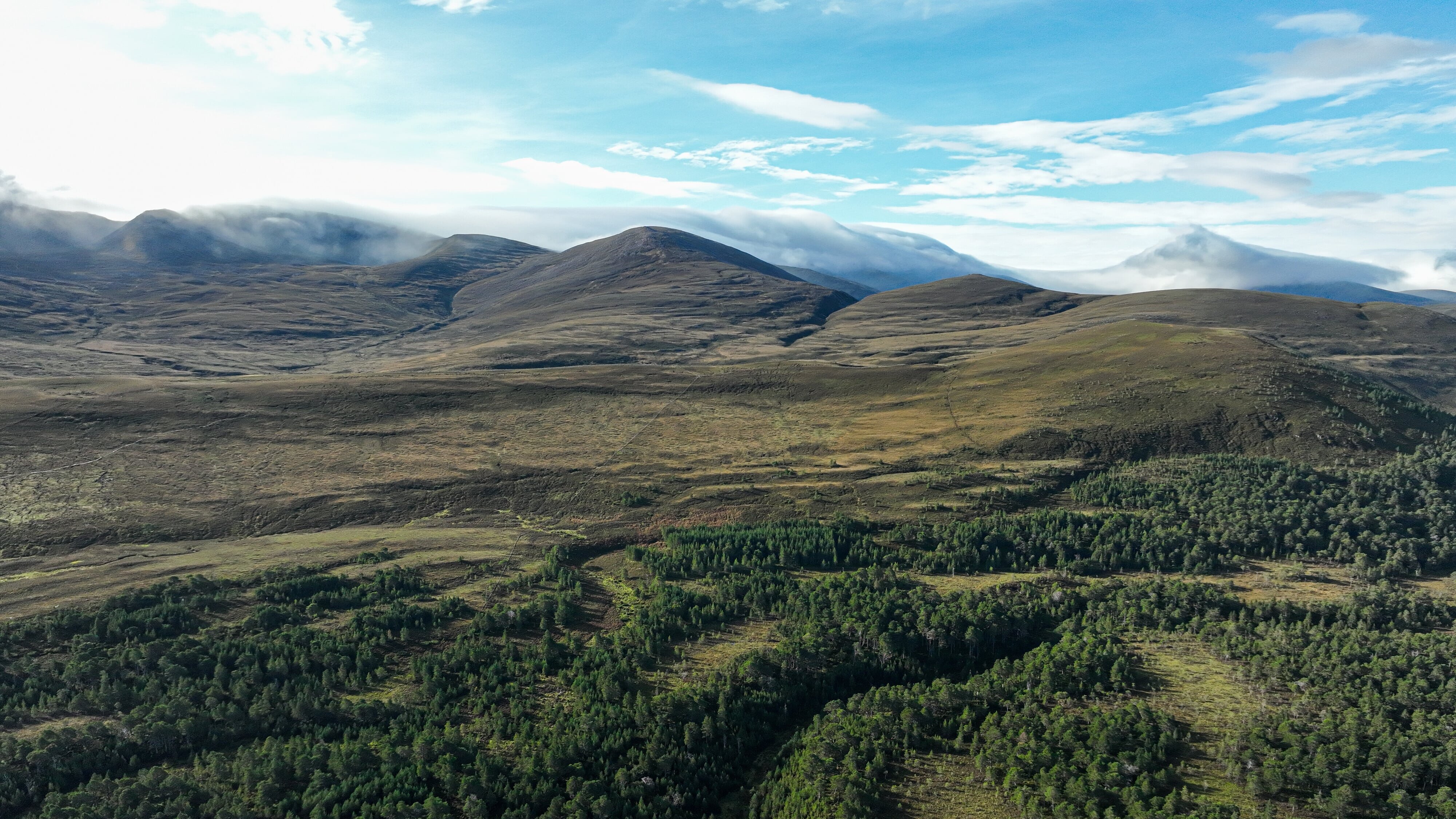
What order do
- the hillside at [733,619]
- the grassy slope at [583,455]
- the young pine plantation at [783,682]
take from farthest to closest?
the grassy slope at [583,455] → the hillside at [733,619] → the young pine plantation at [783,682]

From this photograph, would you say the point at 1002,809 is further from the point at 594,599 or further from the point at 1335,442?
the point at 1335,442

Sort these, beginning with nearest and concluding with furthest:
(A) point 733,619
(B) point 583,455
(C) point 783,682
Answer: (C) point 783,682 < (A) point 733,619 < (B) point 583,455

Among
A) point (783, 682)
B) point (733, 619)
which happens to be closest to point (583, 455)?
point (733, 619)

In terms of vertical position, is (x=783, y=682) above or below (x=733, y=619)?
below

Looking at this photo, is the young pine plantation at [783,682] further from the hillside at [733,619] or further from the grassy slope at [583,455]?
the grassy slope at [583,455]

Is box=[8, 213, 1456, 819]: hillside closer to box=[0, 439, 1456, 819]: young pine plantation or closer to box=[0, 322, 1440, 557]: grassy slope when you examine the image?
box=[0, 439, 1456, 819]: young pine plantation

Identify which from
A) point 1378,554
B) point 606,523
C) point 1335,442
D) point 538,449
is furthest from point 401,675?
point 1335,442

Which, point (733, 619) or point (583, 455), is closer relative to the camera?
point (733, 619)

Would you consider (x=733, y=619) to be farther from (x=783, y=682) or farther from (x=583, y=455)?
(x=583, y=455)

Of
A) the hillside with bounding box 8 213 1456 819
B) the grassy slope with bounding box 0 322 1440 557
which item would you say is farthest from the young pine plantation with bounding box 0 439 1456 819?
the grassy slope with bounding box 0 322 1440 557

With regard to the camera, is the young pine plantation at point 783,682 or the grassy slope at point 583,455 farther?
the grassy slope at point 583,455

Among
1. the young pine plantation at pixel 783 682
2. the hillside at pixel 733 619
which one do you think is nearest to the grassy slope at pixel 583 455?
the hillside at pixel 733 619
